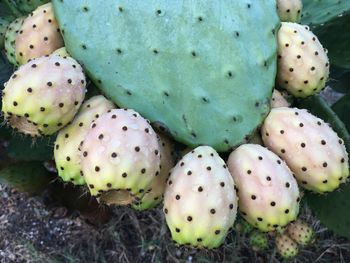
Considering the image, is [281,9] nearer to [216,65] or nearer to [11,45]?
[216,65]

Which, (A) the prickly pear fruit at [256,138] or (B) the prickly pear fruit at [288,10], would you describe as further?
(B) the prickly pear fruit at [288,10]

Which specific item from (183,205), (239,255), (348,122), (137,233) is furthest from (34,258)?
(183,205)

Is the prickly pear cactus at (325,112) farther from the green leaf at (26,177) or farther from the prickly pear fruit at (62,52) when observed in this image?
the green leaf at (26,177)

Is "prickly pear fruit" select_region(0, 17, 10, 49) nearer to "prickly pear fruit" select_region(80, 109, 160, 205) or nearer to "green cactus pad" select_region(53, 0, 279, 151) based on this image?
"green cactus pad" select_region(53, 0, 279, 151)

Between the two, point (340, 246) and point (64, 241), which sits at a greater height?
point (64, 241)

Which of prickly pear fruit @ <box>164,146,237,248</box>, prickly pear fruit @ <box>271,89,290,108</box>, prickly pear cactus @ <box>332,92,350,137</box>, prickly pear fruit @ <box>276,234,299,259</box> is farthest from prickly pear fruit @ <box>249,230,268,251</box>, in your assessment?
prickly pear fruit @ <box>164,146,237,248</box>

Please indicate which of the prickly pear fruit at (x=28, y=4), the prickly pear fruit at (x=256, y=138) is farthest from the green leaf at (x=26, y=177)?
the prickly pear fruit at (x=256, y=138)

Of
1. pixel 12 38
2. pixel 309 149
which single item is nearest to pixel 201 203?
pixel 309 149
